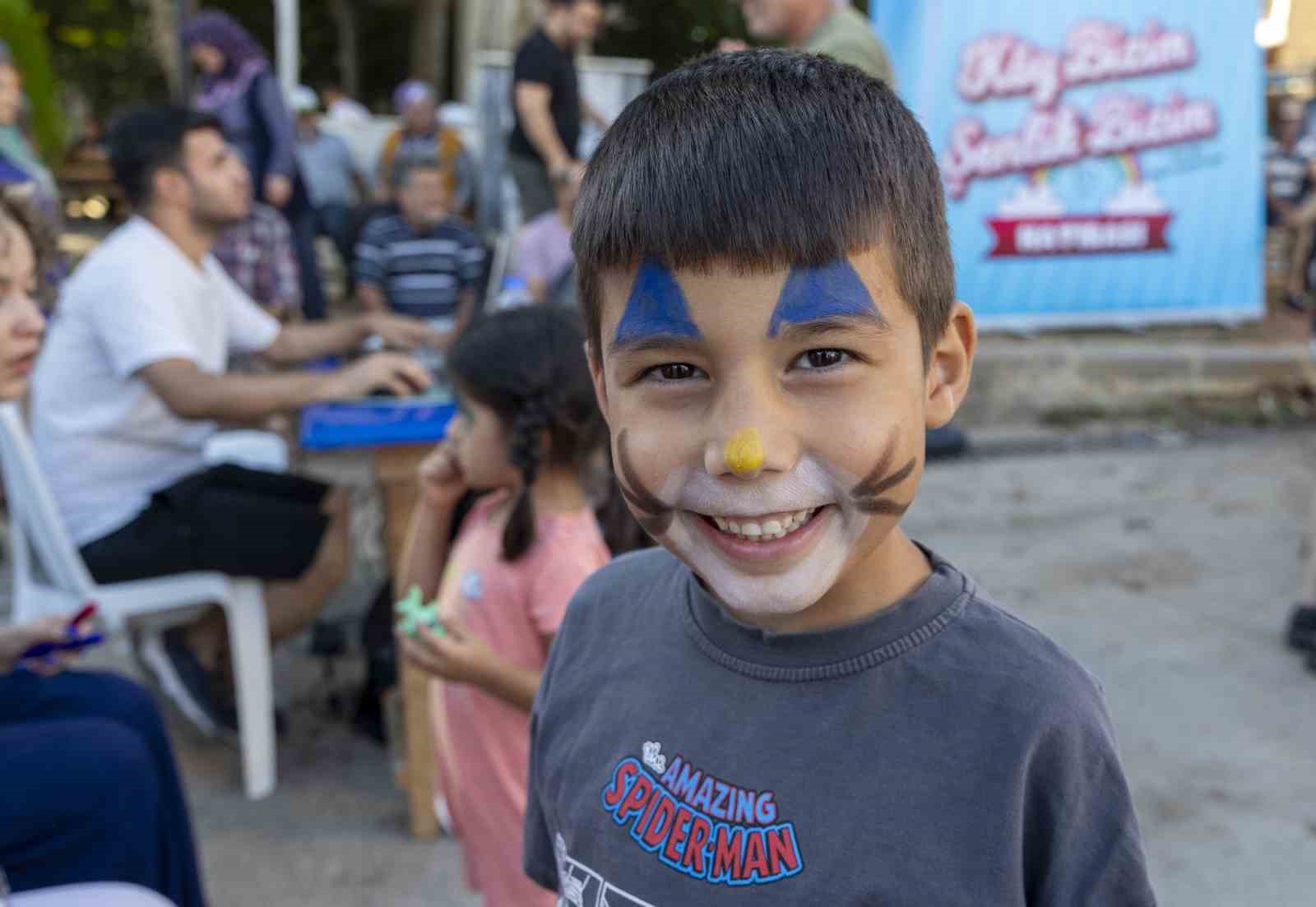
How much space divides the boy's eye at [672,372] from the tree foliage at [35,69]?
12.1 meters

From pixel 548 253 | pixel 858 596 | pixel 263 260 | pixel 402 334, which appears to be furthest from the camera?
pixel 263 260

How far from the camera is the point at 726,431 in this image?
894mm

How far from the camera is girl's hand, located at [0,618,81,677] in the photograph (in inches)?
87.6

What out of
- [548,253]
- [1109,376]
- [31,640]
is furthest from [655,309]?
[1109,376]

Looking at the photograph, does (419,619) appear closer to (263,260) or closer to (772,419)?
(772,419)

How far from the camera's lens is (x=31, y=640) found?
A: 222cm

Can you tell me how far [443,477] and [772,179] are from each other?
135cm

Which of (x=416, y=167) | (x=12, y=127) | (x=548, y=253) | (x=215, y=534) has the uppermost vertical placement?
(x=12, y=127)

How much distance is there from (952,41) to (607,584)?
6.35 metres

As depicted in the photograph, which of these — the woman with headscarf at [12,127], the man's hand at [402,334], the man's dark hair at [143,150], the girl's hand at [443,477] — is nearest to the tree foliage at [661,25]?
the woman with headscarf at [12,127]

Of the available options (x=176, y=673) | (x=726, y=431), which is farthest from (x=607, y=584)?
(x=176, y=673)

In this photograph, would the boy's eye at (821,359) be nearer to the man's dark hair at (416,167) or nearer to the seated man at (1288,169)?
the man's dark hair at (416,167)

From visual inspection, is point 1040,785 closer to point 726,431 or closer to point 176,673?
point 726,431

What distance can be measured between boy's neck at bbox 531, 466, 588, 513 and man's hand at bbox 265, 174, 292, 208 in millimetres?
4616
